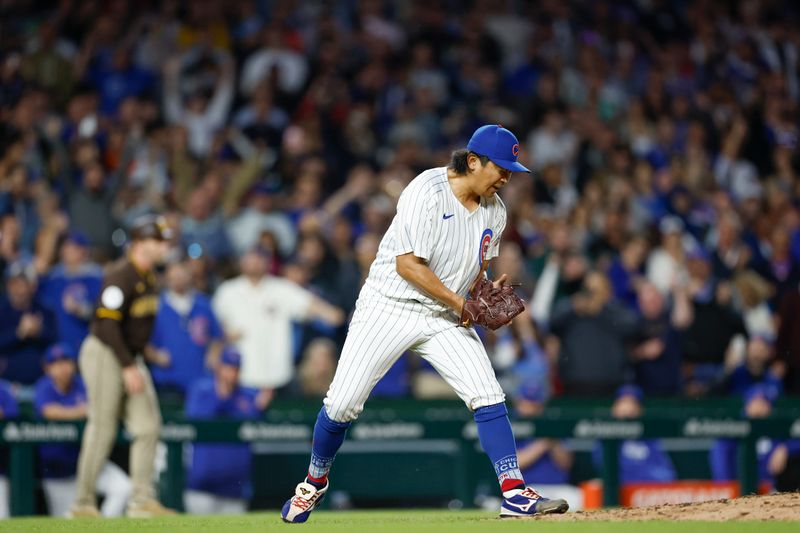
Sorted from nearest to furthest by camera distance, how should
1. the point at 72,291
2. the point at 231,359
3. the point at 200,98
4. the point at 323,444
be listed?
the point at 323,444 < the point at 231,359 < the point at 72,291 < the point at 200,98

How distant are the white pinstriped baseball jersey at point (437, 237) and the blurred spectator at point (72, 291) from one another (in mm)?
4987

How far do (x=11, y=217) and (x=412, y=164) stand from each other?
164 inches

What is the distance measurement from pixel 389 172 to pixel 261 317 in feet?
9.51

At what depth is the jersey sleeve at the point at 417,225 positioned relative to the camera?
6691mm

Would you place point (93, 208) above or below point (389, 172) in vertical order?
below

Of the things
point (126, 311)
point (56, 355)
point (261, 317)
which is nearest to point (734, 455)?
point (261, 317)

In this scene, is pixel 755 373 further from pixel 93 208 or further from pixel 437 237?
pixel 437 237

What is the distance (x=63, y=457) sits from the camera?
1002 cm

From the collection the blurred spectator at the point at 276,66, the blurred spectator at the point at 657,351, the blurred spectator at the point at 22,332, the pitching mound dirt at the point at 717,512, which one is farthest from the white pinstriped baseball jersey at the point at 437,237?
the blurred spectator at the point at 276,66

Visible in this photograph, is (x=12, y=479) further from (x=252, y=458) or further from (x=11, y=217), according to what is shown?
(x=11, y=217)

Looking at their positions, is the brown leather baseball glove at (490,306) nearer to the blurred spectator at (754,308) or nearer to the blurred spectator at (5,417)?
the blurred spectator at (5,417)

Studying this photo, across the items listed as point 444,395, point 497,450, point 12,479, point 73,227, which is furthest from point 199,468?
point 497,450

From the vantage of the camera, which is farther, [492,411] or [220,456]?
[220,456]

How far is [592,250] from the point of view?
13.7 m
